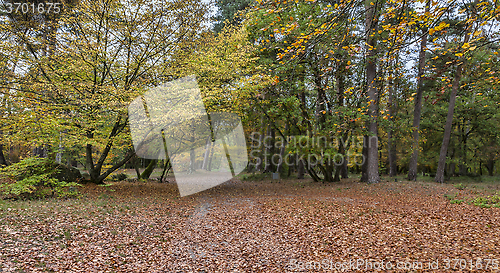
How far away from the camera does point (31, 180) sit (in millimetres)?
8352

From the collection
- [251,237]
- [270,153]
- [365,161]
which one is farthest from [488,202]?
[270,153]

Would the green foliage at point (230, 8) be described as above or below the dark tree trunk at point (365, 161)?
above

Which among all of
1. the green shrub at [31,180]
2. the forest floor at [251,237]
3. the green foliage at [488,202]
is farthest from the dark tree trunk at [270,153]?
the green shrub at [31,180]

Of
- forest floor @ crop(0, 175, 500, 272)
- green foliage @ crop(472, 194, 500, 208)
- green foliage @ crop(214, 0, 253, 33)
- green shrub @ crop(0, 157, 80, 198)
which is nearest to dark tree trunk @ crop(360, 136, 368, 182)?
forest floor @ crop(0, 175, 500, 272)

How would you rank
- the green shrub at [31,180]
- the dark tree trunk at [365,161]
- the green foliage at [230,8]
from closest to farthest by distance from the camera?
the green shrub at [31,180] → the dark tree trunk at [365,161] → the green foliage at [230,8]

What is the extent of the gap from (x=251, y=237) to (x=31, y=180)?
7.31 metres

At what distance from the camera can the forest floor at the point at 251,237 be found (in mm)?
4602

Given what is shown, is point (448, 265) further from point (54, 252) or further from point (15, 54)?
point (15, 54)

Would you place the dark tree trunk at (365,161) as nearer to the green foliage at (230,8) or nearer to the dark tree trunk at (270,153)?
the dark tree trunk at (270,153)

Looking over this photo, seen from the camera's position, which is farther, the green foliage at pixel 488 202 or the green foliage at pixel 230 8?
the green foliage at pixel 230 8

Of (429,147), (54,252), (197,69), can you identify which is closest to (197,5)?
(197,69)

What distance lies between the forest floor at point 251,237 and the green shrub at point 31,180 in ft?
1.66

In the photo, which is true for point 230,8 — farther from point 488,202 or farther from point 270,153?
point 488,202

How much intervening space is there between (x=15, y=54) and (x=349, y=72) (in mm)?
15025
